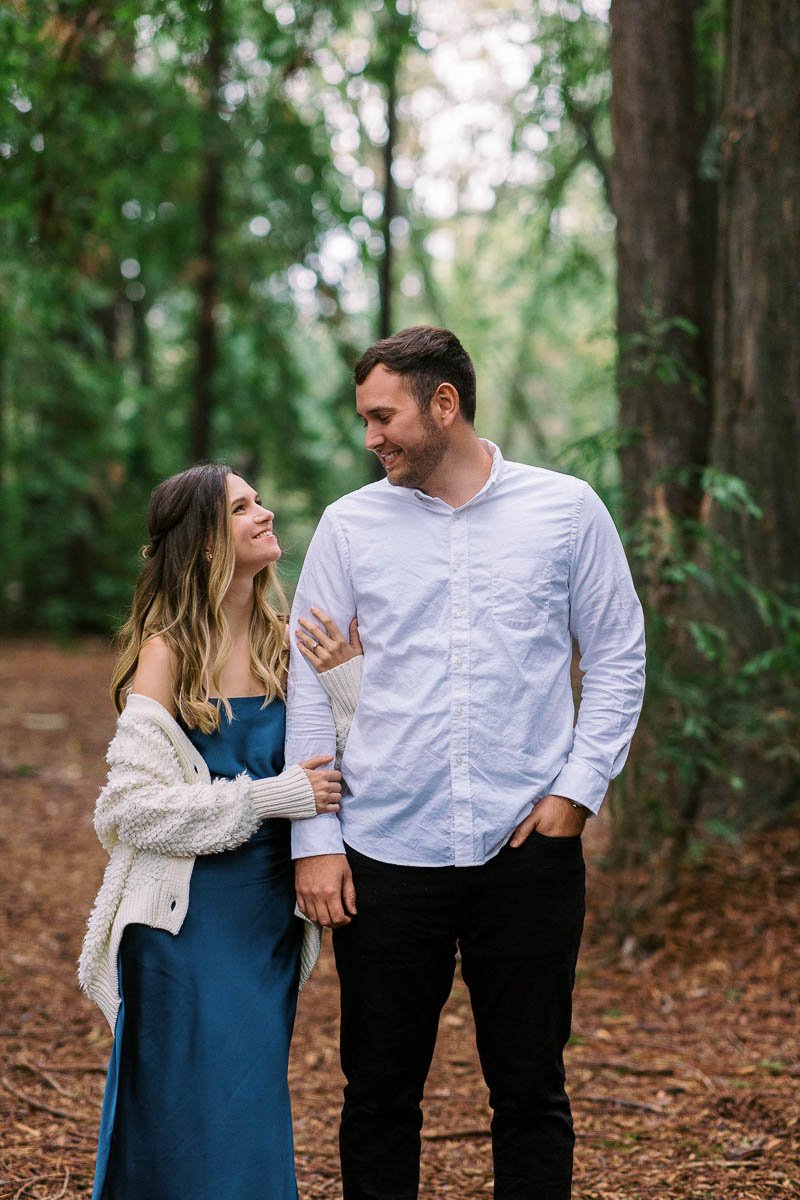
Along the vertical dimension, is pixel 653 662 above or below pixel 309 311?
below

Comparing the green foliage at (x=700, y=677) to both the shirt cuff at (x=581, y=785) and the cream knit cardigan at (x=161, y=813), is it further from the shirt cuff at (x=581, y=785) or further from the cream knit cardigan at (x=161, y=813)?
the cream knit cardigan at (x=161, y=813)

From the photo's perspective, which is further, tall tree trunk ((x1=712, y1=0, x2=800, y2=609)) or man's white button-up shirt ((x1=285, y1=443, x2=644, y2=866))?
tall tree trunk ((x1=712, y1=0, x2=800, y2=609))

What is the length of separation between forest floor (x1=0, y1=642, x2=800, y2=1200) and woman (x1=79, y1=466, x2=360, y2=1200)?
0.64 m

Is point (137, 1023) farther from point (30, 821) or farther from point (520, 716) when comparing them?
point (30, 821)

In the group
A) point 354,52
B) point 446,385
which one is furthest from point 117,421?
point 446,385

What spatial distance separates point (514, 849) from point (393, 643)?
0.54 metres

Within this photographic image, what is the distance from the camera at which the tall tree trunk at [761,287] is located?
510 centimetres

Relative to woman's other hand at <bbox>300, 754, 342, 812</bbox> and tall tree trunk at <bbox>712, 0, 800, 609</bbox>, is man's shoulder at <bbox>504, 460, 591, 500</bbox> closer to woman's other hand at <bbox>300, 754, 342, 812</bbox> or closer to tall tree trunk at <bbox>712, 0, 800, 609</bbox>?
woman's other hand at <bbox>300, 754, 342, 812</bbox>

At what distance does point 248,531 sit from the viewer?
9.55 feet

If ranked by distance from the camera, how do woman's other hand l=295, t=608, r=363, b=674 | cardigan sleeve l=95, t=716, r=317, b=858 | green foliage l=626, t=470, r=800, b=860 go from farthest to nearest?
green foliage l=626, t=470, r=800, b=860 → woman's other hand l=295, t=608, r=363, b=674 → cardigan sleeve l=95, t=716, r=317, b=858

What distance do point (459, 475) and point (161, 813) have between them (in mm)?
1025

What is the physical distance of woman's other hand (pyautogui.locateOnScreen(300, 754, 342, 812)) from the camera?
106 inches

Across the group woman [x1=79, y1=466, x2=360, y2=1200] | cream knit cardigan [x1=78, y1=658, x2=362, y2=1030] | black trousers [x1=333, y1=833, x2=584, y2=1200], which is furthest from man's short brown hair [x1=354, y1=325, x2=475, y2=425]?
black trousers [x1=333, y1=833, x2=584, y2=1200]

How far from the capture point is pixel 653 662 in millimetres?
4684
